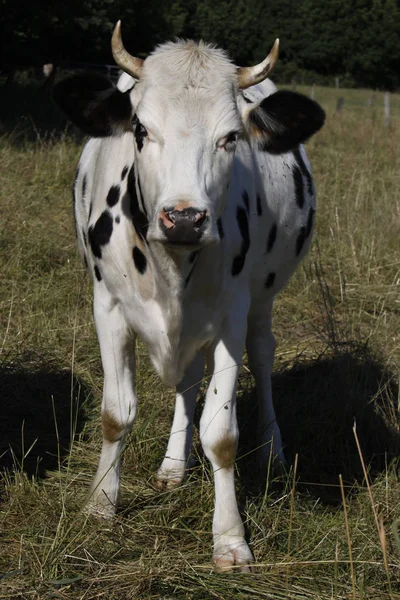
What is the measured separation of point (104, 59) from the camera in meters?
31.3

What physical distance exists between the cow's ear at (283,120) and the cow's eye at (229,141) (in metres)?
0.26

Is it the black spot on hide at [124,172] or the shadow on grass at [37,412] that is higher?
the black spot on hide at [124,172]

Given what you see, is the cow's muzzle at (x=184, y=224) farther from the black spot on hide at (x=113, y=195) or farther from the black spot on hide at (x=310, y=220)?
the black spot on hide at (x=310, y=220)

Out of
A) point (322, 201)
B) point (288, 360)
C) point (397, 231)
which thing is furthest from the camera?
point (322, 201)

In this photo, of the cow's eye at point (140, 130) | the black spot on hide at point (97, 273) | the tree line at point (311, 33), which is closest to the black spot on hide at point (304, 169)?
the black spot on hide at point (97, 273)

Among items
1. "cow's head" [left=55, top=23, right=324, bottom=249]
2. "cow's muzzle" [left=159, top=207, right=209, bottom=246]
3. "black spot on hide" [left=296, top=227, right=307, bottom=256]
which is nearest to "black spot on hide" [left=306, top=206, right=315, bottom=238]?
"black spot on hide" [left=296, top=227, right=307, bottom=256]

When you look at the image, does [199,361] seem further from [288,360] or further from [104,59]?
[104,59]

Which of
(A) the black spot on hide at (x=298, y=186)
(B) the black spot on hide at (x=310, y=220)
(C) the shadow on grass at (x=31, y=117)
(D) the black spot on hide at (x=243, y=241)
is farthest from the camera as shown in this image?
(C) the shadow on grass at (x=31, y=117)

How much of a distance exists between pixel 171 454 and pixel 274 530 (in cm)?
83

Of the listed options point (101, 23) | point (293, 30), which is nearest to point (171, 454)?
point (101, 23)

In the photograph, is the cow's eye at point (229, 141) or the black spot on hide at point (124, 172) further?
the black spot on hide at point (124, 172)

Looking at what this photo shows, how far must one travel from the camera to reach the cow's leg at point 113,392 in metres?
3.72

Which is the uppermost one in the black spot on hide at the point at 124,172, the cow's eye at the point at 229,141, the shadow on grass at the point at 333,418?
the cow's eye at the point at 229,141

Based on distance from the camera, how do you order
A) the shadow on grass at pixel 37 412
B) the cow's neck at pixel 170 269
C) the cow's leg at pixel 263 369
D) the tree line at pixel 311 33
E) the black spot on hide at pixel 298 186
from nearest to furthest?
the cow's neck at pixel 170 269
the shadow on grass at pixel 37 412
the cow's leg at pixel 263 369
the black spot on hide at pixel 298 186
the tree line at pixel 311 33
